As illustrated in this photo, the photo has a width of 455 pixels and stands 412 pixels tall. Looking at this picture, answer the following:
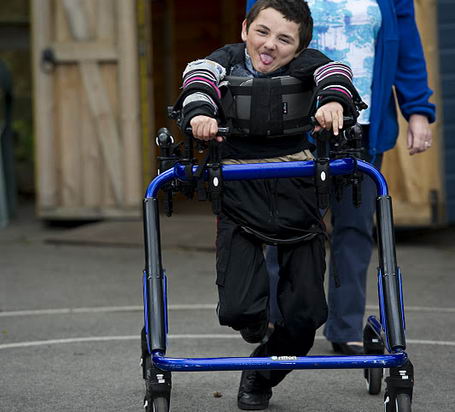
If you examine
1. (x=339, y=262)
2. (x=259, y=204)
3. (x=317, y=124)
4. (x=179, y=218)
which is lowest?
(x=179, y=218)

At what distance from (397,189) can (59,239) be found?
9.13 ft

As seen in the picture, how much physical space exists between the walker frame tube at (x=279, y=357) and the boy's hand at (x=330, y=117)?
0.43 ft

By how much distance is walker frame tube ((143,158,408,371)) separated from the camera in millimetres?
3826

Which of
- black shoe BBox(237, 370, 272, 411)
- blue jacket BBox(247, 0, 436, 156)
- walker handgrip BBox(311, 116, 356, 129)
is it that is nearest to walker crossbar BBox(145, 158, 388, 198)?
walker handgrip BBox(311, 116, 356, 129)

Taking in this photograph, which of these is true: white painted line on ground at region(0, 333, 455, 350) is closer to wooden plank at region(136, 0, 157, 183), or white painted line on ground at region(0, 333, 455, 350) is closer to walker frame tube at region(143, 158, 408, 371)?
walker frame tube at region(143, 158, 408, 371)

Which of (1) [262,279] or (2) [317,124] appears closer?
(2) [317,124]

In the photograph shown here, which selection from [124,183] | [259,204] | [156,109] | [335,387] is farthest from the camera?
[156,109]

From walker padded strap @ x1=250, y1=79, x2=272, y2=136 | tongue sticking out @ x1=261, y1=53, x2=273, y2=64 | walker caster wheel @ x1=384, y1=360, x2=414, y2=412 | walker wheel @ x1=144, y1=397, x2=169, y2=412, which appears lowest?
walker wheel @ x1=144, y1=397, x2=169, y2=412

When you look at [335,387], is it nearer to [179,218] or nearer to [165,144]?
[165,144]

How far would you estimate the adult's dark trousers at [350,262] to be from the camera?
5652mm

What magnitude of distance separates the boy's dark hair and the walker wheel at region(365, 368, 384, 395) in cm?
139

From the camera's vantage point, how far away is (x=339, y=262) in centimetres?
577

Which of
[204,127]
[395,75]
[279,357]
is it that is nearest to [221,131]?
[204,127]

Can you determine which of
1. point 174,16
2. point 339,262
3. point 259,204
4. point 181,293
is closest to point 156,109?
point 174,16
